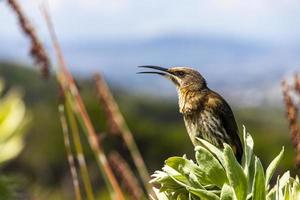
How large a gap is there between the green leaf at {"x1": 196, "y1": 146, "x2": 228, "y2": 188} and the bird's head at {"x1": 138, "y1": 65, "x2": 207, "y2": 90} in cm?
172

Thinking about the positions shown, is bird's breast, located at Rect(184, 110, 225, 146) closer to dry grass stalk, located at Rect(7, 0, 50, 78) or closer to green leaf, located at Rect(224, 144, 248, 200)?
dry grass stalk, located at Rect(7, 0, 50, 78)

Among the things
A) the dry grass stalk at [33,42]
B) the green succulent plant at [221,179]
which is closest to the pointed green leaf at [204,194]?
the green succulent plant at [221,179]

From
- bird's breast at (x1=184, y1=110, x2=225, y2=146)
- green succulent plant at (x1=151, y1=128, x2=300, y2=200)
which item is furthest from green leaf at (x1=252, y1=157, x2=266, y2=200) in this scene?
bird's breast at (x1=184, y1=110, x2=225, y2=146)

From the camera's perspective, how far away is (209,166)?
2.23 metres

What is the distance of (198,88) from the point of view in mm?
4051

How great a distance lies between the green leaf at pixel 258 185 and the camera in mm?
2158

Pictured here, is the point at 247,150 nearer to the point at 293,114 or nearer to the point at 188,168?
the point at 188,168

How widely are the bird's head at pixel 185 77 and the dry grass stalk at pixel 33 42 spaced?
0.57 metres

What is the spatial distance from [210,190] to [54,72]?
1775 millimetres

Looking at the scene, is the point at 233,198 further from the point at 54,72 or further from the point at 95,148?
the point at 54,72

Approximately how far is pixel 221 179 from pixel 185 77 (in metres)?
1.93

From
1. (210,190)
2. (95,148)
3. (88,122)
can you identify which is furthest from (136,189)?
(210,190)

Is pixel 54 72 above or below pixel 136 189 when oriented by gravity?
above

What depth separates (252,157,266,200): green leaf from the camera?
7.08 feet
